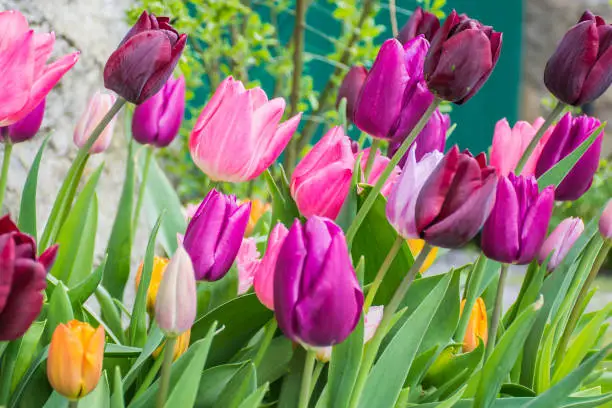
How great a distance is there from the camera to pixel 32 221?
80 centimetres

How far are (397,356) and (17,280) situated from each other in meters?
0.30

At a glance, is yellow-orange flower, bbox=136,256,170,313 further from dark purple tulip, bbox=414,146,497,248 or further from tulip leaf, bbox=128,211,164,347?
dark purple tulip, bbox=414,146,497,248

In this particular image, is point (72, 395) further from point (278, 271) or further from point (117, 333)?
point (117, 333)

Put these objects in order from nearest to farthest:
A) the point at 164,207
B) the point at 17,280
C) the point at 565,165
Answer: the point at 17,280, the point at 565,165, the point at 164,207

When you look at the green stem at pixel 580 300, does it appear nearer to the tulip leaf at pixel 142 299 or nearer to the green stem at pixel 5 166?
the tulip leaf at pixel 142 299

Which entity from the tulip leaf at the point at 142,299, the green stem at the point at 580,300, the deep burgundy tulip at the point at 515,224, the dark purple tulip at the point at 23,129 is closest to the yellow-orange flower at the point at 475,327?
the green stem at the point at 580,300

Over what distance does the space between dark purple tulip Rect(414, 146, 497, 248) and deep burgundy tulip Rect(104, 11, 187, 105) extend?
0.66ft

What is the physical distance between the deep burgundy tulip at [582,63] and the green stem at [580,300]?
140 millimetres

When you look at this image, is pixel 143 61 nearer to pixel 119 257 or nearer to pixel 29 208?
pixel 29 208

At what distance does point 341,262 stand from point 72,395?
0.17 m

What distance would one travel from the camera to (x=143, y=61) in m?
0.61

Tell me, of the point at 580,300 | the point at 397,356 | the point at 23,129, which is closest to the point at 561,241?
the point at 580,300

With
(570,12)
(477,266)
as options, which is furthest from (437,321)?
(570,12)

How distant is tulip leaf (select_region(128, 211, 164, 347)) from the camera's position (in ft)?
2.22
